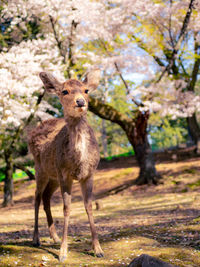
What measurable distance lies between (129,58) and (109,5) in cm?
373

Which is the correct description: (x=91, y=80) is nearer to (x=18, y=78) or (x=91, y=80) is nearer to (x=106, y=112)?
(x=18, y=78)

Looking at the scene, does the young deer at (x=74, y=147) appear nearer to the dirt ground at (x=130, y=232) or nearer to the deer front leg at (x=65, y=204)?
the deer front leg at (x=65, y=204)

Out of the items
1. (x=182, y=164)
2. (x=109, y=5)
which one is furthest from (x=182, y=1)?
(x=182, y=164)

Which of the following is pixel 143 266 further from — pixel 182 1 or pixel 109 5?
pixel 109 5

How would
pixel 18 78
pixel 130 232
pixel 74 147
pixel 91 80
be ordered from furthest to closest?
pixel 18 78 < pixel 130 232 < pixel 91 80 < pixel 74 147

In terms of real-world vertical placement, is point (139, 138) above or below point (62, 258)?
above

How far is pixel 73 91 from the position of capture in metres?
4.55

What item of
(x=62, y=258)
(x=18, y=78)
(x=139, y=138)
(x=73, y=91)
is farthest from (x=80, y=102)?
(x=139, y=138)

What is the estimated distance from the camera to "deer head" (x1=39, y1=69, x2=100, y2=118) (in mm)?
4387

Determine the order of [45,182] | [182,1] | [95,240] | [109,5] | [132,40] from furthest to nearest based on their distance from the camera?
[109,5] < [132,40] < [182,1] < [45,182] < [95,240]

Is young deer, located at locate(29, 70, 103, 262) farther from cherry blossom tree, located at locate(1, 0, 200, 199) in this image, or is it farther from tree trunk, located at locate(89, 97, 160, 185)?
tree trunk, located at locate(89, 97, 160, 185)

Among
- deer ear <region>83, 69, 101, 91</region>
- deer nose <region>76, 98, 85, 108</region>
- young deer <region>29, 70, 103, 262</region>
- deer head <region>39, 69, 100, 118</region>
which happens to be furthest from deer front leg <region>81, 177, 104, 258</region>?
deer ear <region>83, 69, 101, 91</region>

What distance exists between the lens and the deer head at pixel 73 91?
4387mm

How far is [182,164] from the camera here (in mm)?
18750
